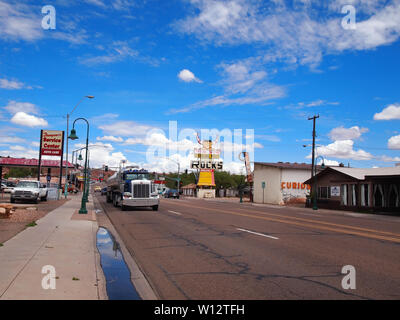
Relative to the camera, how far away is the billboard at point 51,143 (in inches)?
1859

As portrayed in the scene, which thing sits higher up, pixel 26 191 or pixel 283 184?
pixel 283 184

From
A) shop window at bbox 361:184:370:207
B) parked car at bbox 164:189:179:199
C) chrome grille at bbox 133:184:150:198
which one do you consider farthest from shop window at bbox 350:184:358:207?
parked car at bbox 164:189:179:199

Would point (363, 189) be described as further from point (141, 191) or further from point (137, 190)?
point (137, 190)

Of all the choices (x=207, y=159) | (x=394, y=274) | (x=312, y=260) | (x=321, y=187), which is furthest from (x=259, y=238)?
(x=207, y=159)

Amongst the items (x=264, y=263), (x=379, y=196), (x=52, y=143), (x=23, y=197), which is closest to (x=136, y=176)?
(x=23, y=197)

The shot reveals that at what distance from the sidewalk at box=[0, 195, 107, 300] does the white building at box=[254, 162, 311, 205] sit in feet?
144

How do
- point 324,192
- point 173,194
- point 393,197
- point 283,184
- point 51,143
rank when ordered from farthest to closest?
point 173,194 → point 283,184 → point 51,143 → point 324,192 → point 393,197

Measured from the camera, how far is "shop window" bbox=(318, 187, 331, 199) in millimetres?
43531

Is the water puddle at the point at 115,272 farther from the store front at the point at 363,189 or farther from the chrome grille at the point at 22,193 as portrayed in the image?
the store front at the point at 363,189

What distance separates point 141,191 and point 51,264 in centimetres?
1934

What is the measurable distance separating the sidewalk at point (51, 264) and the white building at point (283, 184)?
4392 centimetres

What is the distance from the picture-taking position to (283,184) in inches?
2148
